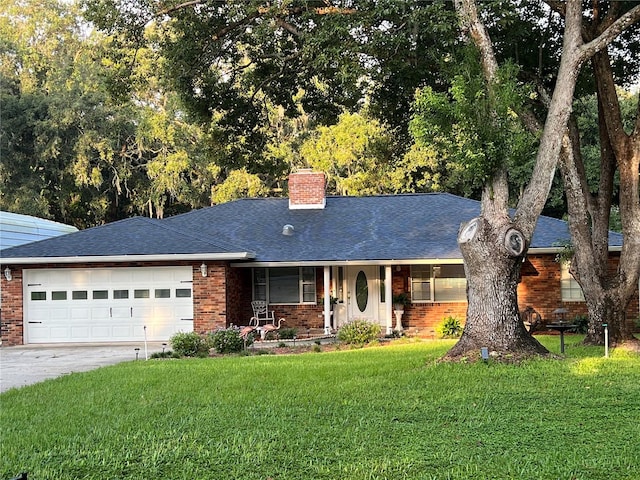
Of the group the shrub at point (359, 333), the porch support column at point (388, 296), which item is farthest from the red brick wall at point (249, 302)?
the shrub at point (359, 333)

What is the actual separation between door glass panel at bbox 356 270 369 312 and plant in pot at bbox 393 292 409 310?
1.07 m

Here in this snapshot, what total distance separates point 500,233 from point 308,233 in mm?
10306

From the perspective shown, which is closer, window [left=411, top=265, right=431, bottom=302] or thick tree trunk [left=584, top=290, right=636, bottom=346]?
thick tree trunk [left=584, top=290, right=636, bottom=346]

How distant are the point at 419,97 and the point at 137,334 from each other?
10572 millimetres

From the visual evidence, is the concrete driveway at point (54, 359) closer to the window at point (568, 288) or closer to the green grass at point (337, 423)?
the green grass at point (337, 423)

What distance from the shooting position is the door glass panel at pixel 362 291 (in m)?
21.0

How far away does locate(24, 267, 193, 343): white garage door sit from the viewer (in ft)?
61.7

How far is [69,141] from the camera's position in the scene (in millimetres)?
34031

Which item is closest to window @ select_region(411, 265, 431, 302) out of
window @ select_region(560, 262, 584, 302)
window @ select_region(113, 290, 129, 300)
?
window @ select_region(560, 262, 584, 302)

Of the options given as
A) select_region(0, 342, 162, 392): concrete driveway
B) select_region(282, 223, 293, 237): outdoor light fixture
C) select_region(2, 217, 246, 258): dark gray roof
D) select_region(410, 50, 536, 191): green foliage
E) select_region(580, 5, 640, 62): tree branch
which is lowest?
select_region(0, 342, 162, 392): concrete driveway

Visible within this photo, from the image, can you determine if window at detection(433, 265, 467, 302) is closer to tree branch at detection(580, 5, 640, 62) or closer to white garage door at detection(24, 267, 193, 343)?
white garage door at detection(24, 267, 193, 343)

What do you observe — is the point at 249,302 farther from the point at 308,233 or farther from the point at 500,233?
the point at 500,233

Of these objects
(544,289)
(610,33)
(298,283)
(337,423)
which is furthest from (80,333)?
(610,33)

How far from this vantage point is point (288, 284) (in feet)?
68.3
